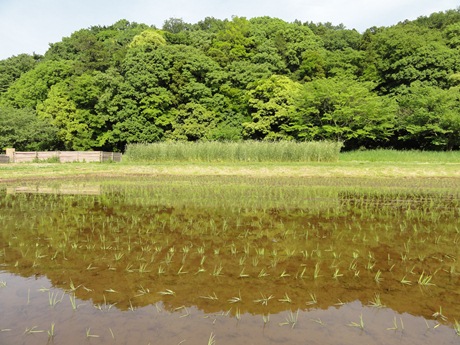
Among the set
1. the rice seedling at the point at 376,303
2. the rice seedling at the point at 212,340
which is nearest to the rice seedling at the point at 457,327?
the rice seedling at the point at 376,303

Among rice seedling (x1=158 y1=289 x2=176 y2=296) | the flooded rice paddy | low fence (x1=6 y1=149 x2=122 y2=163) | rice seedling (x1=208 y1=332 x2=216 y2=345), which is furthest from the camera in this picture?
low fence (x1=6 y1=149 x2=122 y2=163)

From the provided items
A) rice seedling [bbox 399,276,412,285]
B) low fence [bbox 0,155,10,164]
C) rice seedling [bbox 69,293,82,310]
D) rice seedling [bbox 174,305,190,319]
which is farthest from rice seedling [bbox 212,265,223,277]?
low fence [bbox 0,155,10,164]

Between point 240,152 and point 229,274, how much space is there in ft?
63.4

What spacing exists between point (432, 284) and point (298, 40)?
4860cm

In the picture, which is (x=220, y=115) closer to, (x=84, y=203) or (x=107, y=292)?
(x=84, y=203)

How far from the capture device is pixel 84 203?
34.2 ft

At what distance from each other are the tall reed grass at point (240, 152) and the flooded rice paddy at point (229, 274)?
13525 millimetres

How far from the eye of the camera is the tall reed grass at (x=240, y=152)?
23031 millimetres

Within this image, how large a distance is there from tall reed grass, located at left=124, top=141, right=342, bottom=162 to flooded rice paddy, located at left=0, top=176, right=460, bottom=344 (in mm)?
13525

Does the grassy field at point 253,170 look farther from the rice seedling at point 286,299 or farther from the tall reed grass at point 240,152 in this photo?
the rice seedling at point 286,299

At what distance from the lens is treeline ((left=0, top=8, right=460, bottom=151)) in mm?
32312

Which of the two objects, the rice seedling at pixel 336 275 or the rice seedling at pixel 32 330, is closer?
the rice seedling at pixel 32 330

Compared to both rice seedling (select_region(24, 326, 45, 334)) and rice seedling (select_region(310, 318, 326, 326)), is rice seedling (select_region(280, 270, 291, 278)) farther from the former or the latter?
rice seedling (select_region(24, 326, 45, 334))

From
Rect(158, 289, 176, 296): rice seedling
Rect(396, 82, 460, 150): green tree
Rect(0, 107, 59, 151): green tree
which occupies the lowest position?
Rect(158, 289, 176, 296): rice seedling
